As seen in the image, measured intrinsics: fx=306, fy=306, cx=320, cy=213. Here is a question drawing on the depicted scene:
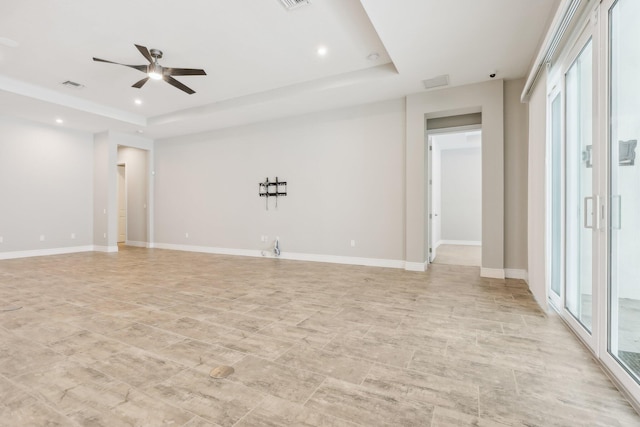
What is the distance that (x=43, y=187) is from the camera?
7.31 m

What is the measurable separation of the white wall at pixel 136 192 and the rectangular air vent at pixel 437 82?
25.8 ft

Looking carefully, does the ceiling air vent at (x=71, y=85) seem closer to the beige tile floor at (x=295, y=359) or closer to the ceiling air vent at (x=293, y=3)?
the beige tile floor at (x=295, y=359)

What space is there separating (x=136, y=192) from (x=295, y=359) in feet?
30.1

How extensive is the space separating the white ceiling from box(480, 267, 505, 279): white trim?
298cm

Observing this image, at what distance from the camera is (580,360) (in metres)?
2.14

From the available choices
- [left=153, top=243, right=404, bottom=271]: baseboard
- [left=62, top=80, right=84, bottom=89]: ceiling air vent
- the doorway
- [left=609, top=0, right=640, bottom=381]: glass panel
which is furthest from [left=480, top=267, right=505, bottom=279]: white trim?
[left=62, top=80, right=84, bottom=89]: ceiling air vent

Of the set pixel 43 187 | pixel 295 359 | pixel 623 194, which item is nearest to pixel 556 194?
pixel 623 194

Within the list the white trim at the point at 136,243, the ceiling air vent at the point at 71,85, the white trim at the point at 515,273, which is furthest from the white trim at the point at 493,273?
the white trim at the point at 136,243

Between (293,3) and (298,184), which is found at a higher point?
(293,3)

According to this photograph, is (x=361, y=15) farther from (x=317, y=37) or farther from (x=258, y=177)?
(x=258, y=177)

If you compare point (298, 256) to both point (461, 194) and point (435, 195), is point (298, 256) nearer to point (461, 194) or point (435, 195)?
point (435, 195)

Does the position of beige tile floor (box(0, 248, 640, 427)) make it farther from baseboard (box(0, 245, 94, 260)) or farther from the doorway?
the doorway

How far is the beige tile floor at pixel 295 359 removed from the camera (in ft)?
5.15

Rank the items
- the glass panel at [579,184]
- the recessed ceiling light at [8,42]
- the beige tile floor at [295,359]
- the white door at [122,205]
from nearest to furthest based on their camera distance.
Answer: the beige tile floor at [295,359], the glass panel at [579,184], the recessed ceiling light at [8,42], the white door at [122,205]
